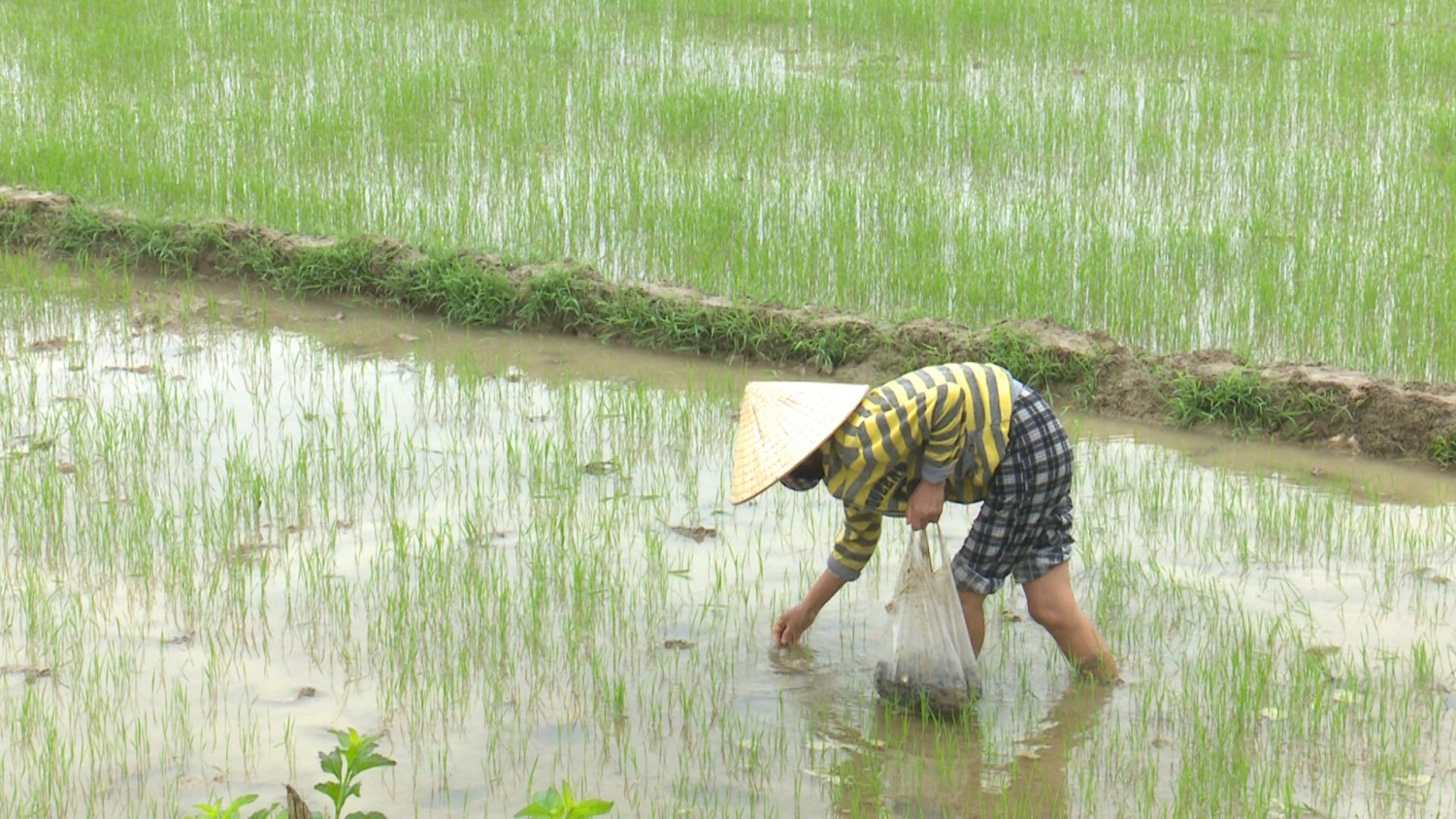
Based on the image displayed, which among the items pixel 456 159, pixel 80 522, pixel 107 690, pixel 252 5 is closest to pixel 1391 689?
pixel 107 690

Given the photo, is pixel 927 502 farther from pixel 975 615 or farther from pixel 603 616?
pixel 603 616

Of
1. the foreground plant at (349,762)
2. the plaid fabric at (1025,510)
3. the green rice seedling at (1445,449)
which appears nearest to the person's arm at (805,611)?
the plaid fabric at (1025,510)

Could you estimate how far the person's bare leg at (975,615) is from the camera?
133 inches

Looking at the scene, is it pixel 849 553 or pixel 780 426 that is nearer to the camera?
pixel 780 426

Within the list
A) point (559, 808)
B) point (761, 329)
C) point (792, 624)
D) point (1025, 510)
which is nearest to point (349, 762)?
point (559, 808)

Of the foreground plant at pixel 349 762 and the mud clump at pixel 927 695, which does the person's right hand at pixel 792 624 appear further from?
the foreground plant at pixel 349 762

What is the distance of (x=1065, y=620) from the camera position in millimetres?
3305

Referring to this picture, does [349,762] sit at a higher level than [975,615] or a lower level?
higher

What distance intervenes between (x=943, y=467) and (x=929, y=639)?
1.24 feet

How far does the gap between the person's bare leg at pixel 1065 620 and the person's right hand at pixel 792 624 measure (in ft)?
1.54

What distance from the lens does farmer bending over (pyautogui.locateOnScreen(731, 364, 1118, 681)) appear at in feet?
9.78

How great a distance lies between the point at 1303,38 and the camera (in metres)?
9.57

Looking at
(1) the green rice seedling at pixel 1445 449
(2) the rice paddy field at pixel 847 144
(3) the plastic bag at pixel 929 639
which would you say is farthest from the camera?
(2) the rice paddy field at pixel 847 144

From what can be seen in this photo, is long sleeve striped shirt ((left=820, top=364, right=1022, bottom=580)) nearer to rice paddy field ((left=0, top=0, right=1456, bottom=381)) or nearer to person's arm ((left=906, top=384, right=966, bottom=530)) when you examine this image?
person's arm ((left=906, top=384, right=966, bottom=530))
